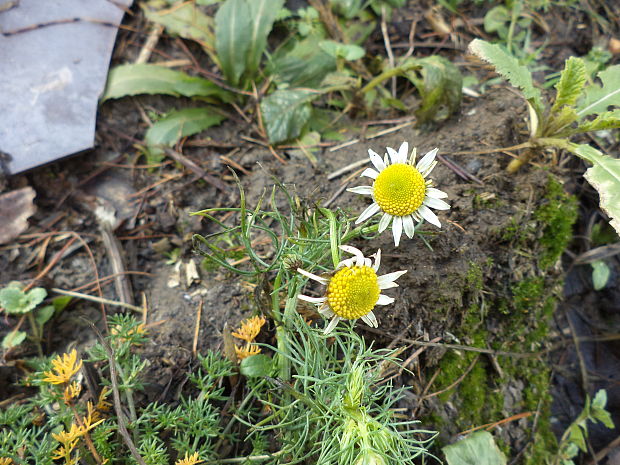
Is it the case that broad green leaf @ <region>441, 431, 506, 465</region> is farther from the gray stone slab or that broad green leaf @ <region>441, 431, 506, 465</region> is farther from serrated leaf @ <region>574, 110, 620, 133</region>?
the gray stone slab

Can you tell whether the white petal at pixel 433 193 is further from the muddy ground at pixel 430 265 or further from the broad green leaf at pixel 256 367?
the broad green leaf at pixel 256 367

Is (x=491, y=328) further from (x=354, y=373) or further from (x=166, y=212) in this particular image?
(x=166, y=212)

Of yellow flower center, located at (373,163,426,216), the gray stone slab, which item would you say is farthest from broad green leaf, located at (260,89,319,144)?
yellow flower center, located at (373,163,426,216)

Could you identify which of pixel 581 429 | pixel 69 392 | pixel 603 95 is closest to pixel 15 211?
pixel 69 392

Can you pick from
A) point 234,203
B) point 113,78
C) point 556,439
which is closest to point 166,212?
point 234,203

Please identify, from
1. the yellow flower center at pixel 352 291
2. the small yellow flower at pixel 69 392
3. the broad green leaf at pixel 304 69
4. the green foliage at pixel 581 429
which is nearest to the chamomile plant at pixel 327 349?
the yellow flower center at pixel 352 291

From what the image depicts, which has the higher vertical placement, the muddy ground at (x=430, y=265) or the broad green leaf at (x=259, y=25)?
the broad green leaf at (x=259, y=25)

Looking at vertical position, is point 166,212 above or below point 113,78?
below
